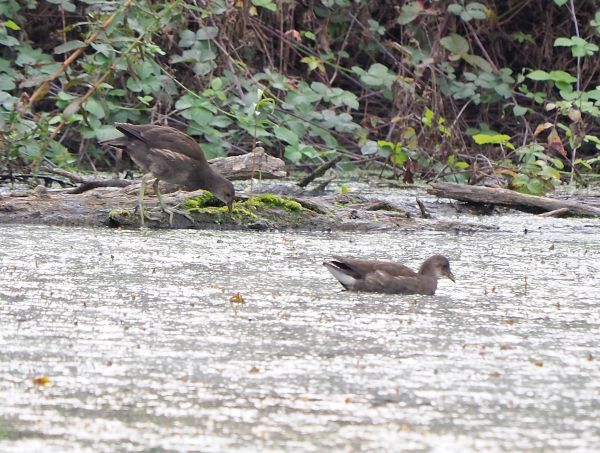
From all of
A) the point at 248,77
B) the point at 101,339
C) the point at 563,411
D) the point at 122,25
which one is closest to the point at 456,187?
the point at 122,25

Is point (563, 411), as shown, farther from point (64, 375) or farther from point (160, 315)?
point (160, 315)

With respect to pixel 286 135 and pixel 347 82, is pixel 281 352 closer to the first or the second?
pixel 286 135

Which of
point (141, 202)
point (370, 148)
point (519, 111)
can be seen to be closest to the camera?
point (141, 202)

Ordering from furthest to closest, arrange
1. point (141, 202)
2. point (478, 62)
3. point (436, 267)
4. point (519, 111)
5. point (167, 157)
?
point (478, 62)
point (519, 111)
point (167, 157)
point (141, 202)
point (436, 267)

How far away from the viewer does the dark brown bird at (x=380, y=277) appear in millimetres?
6488

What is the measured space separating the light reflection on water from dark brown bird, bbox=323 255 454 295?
7cm

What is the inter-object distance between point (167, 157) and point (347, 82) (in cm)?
585

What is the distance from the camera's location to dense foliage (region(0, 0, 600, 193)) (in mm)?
11789

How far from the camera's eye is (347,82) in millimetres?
14781

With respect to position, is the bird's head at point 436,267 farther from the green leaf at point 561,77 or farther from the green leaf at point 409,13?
the green leaf at point 409,13

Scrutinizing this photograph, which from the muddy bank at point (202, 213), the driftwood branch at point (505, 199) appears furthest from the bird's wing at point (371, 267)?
the driftwood branch at point (505, 199)

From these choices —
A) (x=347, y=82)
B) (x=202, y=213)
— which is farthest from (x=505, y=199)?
(x=347, y=82)

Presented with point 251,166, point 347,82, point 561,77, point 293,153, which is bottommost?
point 293,153

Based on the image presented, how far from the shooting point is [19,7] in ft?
43.4
